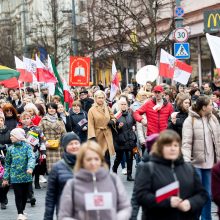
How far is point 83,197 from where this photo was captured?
6000 millimetres

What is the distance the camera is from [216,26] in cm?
1705

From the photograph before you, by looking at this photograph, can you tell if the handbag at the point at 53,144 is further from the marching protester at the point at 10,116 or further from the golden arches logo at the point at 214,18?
the golden arches logo at the point at 214,18

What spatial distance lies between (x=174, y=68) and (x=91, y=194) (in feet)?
39.6

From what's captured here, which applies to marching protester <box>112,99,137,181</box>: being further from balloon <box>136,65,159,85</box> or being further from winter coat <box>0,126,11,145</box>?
balloon <box>136,65,159,85</box>

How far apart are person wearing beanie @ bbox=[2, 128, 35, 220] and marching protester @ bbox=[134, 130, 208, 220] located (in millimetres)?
4442

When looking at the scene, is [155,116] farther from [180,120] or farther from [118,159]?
[118,159]

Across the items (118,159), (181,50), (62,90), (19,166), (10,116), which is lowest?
(118,159)

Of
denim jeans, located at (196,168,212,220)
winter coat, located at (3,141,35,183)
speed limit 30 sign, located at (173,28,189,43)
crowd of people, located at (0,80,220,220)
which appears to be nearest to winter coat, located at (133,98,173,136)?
crowd of people, located at (0,80,220,220)

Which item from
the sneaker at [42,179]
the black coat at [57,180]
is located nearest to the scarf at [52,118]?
the sneaker at [42,179]

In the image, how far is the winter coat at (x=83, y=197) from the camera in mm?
6004

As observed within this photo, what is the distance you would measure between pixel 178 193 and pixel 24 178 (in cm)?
470

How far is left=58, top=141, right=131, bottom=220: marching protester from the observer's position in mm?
5980

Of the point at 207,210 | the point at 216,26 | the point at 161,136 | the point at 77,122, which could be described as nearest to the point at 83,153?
the point at 161,136

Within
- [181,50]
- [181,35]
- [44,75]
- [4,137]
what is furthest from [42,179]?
[181,35]
